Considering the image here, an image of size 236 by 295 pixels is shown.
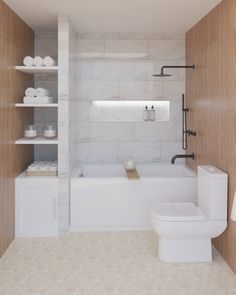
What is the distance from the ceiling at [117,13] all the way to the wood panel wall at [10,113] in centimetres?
20

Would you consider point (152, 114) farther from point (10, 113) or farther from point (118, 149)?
point (10, 113)

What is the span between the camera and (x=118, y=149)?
5344 mm

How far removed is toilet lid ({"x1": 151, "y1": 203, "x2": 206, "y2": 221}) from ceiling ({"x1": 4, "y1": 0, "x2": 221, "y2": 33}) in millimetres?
2028

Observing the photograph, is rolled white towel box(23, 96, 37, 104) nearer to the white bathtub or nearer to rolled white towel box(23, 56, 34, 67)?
rolled white towel box(23, 56, 34, 67)

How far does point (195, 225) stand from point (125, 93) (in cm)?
244

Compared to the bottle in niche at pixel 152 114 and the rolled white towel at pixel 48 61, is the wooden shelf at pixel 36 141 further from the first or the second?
the bottle in niche at pixel 152 114

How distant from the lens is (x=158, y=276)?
10.6ft

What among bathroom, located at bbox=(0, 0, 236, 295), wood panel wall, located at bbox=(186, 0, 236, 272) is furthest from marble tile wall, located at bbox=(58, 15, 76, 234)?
wood panel wall, located at bbox=(186, 0, 236, 272)

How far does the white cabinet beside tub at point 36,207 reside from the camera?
421 cm

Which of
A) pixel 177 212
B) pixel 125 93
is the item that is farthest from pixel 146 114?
pixel 177 212

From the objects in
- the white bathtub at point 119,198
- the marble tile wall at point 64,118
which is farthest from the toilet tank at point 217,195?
the marble tile wall at point 64,118

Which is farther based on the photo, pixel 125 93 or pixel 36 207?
pixel 125 93

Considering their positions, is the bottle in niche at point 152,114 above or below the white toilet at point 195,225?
above

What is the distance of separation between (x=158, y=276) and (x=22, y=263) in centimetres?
126
